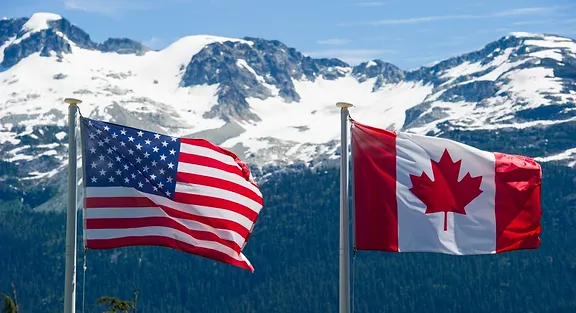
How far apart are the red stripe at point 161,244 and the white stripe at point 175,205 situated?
3.18ft

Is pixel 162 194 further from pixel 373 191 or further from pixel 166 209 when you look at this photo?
pixel 373 191

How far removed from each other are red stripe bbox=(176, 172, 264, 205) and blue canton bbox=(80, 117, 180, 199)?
29cm

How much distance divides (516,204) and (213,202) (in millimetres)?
9158

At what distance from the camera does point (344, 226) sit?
35.7 meters

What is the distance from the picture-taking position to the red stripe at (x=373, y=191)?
122 ft

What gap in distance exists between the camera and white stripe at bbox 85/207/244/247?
3681 centimetres

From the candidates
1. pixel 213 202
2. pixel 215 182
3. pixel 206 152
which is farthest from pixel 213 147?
pixel 213 202

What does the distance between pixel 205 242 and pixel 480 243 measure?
318 inches

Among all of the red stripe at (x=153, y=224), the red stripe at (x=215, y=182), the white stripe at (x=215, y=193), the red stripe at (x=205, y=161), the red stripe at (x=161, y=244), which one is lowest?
the red stripe at (x=161, y=244)

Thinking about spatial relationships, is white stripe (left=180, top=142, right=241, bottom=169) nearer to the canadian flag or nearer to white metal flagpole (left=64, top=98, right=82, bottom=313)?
the canadian flag

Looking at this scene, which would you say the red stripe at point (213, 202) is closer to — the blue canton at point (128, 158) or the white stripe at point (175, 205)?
the white stripe at point (175, 205)

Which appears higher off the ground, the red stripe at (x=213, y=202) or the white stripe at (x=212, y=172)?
the white stripe at (x=212, y=172)

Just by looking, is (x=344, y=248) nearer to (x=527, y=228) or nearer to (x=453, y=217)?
(x=453, y=217)

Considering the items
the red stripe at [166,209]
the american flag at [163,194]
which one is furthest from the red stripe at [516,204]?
the red stripe at [166,209]
